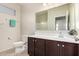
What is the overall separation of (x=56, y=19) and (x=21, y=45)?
1.21 meters

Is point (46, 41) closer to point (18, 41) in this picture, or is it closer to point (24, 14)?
point (18, 41)

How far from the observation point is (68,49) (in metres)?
1.63

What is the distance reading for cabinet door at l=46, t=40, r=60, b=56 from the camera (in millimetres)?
1839

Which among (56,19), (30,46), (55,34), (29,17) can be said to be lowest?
(30,46)

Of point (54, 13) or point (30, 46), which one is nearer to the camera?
point (54, 13)

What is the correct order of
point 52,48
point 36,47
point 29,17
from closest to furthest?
point 52,48 < point 36,47 < point 29,17

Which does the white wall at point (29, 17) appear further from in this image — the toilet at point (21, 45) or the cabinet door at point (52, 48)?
the cabinet door at point (52, 48)

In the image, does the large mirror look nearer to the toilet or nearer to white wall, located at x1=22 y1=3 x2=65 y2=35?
white wall, located at x1=22 y1=3 x2=65 y2=35

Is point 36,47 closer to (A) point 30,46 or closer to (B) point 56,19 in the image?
(A) point 30,46

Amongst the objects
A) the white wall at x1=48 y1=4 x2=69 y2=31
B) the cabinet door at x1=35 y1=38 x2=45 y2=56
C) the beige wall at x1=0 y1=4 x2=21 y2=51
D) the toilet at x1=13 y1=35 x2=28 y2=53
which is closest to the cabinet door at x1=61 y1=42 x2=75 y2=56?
the cabinet door at x1=35 y1=38 x2=45 y2=56

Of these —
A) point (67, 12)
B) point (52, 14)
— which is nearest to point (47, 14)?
point (52, 14)

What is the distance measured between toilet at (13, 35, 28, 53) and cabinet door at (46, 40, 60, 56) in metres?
0.81

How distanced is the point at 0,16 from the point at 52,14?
148 cm


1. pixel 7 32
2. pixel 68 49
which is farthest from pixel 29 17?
pixel 68 49
